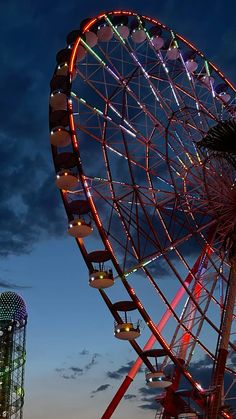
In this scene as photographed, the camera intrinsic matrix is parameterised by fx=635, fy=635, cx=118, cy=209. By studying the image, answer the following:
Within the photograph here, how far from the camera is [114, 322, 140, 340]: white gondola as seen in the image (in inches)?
829

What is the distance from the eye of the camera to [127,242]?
22828 mm

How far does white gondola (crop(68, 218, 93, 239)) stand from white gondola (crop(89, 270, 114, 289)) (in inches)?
58.7

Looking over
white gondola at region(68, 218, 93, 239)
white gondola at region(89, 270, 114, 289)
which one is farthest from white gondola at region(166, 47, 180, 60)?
white gondola at region(89, 270, 114, 289)

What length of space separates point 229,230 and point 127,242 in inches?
172

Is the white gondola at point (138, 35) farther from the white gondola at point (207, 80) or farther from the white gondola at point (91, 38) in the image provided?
the white gondola at point (207, 80)

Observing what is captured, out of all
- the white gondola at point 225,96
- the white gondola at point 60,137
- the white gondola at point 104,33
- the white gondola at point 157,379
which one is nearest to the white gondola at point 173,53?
the white gondola at point 225,96

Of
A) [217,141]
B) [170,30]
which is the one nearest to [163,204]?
[217,141]

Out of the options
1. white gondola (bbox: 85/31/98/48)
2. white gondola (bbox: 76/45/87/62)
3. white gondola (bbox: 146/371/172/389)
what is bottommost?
white gondola (bbox: 146/371/172/389)

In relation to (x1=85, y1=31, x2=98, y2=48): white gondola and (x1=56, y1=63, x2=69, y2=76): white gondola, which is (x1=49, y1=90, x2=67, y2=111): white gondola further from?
(x1=85, y1=31, x2=98, y2=48): white gondola

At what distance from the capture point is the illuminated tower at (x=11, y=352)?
70.7 metres

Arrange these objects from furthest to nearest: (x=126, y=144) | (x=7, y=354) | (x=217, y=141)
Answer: (x=7, y=354) → (x=126, y=144) → (x=217, y=141)

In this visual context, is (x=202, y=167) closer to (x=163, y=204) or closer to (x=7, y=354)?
(x=163, y=204)

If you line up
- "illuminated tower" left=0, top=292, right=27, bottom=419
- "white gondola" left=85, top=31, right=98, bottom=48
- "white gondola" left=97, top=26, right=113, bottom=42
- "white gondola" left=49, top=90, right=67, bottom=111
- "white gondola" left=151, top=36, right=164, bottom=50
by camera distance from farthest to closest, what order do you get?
"illuminated tower" left=0, top=292, right=27, bottom=419 → "white gondola" left=151, top=36, right=164, bottom=50 → "white gondola" left=97, top=26, right=113, bottom=42 → "white gondola" left=85, top=31, right=98, bottom=48 → "white gondola" left=49, top=90, right=67, bottom=111

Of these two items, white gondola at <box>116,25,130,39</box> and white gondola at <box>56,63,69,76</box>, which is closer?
white gondola at <box>56,63,69,76</box>
